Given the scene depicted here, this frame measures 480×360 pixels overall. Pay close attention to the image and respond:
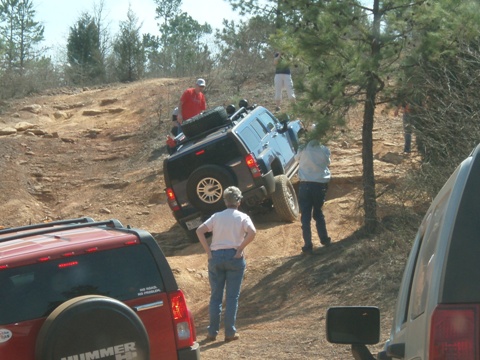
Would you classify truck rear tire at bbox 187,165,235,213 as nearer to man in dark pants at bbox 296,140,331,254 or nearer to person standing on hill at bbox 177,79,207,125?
man in dark pants at bbox 296,140,331,254

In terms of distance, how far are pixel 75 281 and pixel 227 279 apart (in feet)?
12.7

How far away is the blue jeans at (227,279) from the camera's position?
964cm

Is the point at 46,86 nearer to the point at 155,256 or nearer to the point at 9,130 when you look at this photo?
the point at 9,130

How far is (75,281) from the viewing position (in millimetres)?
6051

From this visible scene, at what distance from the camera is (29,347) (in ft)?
19.0

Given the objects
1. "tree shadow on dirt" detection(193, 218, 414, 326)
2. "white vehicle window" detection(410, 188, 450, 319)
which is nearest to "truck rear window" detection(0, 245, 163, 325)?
"white vehicle window" detection(410, 188, 450, 319)

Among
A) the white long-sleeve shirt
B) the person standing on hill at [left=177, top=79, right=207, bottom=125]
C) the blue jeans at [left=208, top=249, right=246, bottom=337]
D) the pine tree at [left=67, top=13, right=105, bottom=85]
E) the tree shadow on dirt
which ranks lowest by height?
the tree shadow on dirt

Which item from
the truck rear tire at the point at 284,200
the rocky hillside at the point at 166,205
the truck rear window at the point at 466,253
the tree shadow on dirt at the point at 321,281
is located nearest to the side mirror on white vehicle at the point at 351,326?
the truck rear window at the point at 466,253

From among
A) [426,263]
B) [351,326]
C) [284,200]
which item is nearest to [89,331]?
[351,326]

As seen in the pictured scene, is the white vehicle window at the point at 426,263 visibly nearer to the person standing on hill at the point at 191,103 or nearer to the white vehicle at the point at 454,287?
the white vehicle at the point at 454,287

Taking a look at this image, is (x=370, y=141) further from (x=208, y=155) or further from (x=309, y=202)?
(x=208, y=155)

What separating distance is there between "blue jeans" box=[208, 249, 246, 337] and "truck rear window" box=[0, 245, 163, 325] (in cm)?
337

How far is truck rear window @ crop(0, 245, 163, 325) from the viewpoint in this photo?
5.87m

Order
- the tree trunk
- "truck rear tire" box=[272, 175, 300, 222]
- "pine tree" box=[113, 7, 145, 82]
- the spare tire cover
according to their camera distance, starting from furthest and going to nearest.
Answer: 1. "pine tree" box=[113, 7, 145, 82]
2. "truck rear tire" box=[272, 175, 300, 222]
3. the tree trunk
4. the spare tire cover
